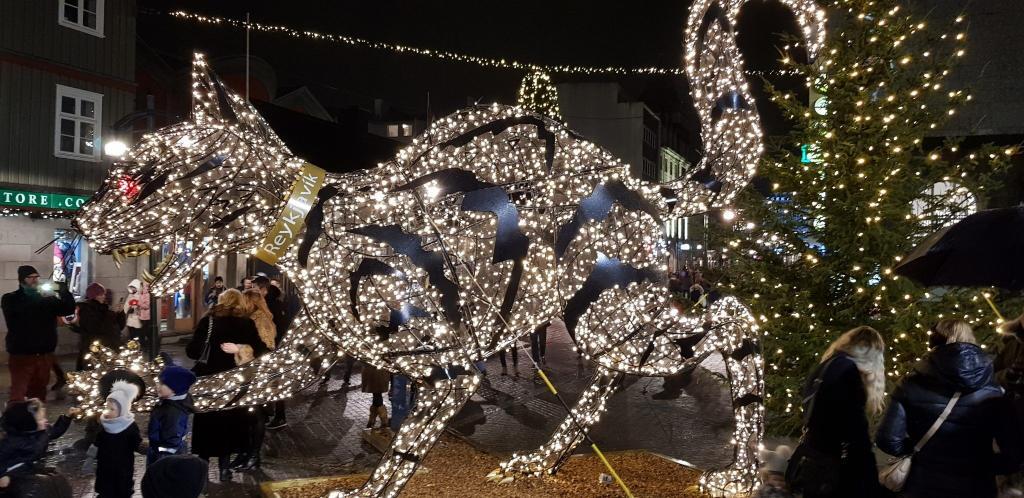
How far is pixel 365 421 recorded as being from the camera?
7.98 metres

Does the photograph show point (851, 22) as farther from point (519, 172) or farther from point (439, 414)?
point (439, 414)

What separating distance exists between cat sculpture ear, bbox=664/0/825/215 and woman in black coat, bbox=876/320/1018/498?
2027 mm

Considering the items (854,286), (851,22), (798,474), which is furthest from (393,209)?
(851,22)

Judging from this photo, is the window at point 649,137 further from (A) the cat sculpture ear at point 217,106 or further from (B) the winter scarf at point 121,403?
(B) the winter scarf at point 121,403

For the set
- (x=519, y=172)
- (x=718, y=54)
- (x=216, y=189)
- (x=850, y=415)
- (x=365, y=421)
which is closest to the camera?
(x=850, y=415)

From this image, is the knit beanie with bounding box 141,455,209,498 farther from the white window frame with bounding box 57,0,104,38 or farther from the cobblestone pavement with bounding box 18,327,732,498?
the white window frame with bounding box 57,0,104,38

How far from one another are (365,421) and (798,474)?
17.5 ft

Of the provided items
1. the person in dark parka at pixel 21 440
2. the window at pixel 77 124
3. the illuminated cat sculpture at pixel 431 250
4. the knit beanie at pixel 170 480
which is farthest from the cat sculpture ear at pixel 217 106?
the window at pixel 77 124

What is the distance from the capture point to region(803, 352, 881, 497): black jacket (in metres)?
3.41

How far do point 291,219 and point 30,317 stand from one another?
4807 mm

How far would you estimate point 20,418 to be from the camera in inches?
132

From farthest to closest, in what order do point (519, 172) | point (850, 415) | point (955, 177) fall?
point (955, 177)
point (519, 172)
point (850, 415)

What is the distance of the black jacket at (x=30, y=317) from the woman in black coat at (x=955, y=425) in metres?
7.05

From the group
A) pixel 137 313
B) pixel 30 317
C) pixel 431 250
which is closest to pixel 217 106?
pixel 431 250
